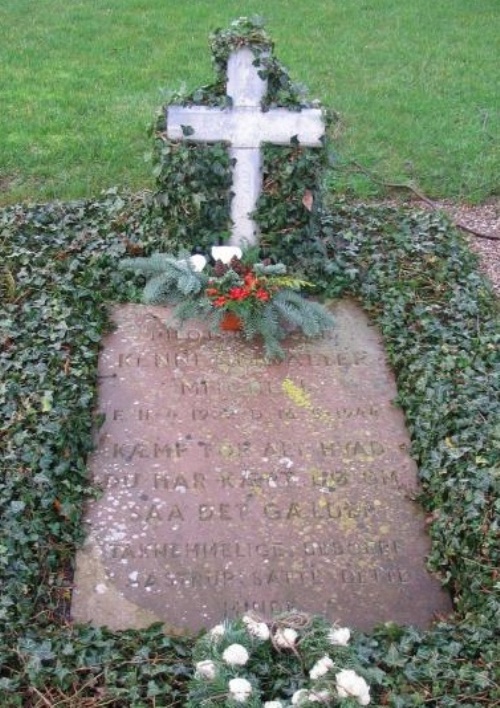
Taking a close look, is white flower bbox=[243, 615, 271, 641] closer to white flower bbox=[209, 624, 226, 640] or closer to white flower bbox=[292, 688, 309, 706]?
white flower bbox=[209, 624, 226, 640]

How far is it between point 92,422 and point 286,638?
1.70 m

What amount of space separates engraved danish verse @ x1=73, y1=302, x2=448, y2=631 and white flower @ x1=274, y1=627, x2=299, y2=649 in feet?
1.63

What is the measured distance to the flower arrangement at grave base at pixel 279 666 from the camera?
3.15 m

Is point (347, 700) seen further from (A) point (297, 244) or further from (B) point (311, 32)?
(B) point (311, 32)

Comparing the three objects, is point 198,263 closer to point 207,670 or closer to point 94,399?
point 94,399

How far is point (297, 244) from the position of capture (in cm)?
563

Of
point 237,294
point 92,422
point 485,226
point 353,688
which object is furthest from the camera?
point 485,226

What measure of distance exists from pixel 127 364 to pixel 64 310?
1.71 ft

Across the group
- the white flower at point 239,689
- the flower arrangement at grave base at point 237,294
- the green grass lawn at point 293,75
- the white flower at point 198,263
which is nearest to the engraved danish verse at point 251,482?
the flower arrangement at grave base at point 237,294

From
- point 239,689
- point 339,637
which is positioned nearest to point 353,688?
point 339,637

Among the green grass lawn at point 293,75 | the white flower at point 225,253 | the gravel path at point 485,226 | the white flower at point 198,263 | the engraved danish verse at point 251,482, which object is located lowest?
the engraved danish verse at point 251,482

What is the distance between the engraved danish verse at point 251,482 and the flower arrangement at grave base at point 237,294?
0.11 metres

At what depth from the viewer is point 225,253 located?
538 centimetres

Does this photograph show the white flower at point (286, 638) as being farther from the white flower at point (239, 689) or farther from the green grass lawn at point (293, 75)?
the green grass lawn at point (293, 75)
